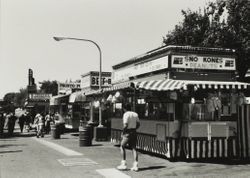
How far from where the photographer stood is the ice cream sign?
14.2 m

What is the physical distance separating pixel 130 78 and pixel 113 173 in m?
A: 8.34

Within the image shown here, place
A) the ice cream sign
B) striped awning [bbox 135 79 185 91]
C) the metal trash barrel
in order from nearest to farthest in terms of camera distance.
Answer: striped awning [bbox 135 79 185 91] < the ice cream sign < the metal trash barrel

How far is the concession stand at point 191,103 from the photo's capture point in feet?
43.0

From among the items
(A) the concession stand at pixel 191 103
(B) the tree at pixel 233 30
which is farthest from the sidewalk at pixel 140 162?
(B) the tree at pixel 233 30

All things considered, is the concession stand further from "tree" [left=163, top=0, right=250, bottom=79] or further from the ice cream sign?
"tree" [left=163, top=0, right=250, bottom=79]

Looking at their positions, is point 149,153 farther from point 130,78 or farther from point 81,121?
point 81,121

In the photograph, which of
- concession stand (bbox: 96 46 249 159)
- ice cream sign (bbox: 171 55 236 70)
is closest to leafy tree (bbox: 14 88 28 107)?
concession stand (bbox: 96 46 249 159)

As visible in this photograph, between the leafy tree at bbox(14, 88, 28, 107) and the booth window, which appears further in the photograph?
the leafy tree at bbox(14, 88, 28, 107)

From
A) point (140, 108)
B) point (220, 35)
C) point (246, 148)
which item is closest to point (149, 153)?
point (140, 108)

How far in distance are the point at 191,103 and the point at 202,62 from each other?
194 cm

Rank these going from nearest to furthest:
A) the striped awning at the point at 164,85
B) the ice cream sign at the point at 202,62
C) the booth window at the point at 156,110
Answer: the striped awning at the point at 164,85 < the booth window at the point at 156,110 < the ice cream sign at the point at 202,62

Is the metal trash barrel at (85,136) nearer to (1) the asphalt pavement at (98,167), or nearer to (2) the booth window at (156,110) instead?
(2) the booth window at (156,110)

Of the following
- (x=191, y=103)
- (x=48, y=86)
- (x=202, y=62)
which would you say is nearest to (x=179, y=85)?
(x=191, y=103)

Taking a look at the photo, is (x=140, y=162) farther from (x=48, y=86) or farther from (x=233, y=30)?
(x=48, y=86)
